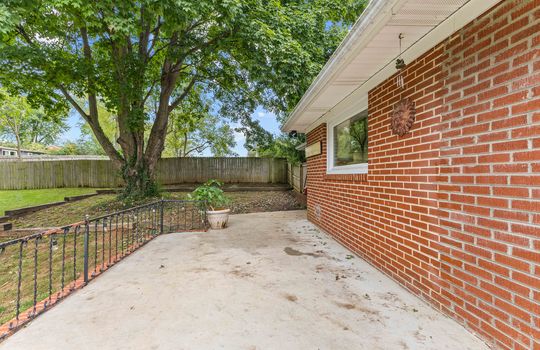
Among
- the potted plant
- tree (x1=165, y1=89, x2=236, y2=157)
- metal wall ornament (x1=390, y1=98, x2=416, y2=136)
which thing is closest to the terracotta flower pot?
the potted plant

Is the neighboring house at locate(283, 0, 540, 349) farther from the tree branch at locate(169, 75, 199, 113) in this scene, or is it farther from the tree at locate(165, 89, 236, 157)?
the tree at locate(165, 89, 236, 157)

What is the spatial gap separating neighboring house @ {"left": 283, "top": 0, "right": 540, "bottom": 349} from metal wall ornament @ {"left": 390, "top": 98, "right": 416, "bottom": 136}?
0.04 feet

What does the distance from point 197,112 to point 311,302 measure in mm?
12723

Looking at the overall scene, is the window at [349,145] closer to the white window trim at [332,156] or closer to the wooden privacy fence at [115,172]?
the white window trim at [332,156]

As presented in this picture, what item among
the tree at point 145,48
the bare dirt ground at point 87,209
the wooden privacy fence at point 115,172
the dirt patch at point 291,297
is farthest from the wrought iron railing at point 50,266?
the wooden privacy fence at point 115,172

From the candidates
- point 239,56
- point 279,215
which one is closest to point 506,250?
point 279,215

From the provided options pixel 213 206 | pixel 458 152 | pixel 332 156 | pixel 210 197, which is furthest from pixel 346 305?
pixel 213 206

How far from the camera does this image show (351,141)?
439 cm

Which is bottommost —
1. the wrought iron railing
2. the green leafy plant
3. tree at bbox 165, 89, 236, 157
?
the wrought iron railing

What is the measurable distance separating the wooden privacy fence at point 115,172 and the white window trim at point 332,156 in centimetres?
933

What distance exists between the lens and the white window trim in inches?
153

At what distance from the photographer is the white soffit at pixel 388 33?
5.99 feet

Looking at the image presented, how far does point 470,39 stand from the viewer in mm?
1960

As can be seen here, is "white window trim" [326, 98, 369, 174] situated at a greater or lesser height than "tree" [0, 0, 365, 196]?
lesser
